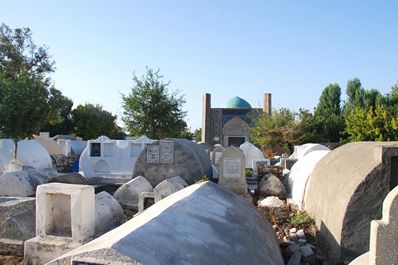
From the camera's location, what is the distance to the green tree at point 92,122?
42500 mm

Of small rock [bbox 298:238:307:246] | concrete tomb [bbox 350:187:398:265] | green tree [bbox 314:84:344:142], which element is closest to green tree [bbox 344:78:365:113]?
green tree [bbox 314:84:344:142]

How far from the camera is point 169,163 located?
41.7ft

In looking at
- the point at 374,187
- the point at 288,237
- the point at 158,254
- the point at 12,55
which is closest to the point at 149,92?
the point at 12,55

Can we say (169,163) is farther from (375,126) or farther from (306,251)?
(375,126)

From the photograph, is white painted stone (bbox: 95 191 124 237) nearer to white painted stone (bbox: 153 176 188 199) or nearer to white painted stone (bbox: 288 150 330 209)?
white painted stone (bbox: 153 176 188 199)

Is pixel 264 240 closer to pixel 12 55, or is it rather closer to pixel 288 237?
pixel 288 237

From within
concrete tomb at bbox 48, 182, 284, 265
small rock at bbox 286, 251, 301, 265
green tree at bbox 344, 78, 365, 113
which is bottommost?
small rock at bbox 286, 251, 301, 265

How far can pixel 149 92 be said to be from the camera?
24031mm

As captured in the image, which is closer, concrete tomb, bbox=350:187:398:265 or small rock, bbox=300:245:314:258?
concrete tomb, bbox=350:187:398:265

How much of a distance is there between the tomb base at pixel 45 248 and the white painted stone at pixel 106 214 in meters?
0.90

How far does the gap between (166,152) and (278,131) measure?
17.0 metres

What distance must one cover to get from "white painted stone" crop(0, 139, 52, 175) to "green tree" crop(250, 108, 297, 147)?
1558 cm

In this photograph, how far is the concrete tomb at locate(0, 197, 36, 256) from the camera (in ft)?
20.9

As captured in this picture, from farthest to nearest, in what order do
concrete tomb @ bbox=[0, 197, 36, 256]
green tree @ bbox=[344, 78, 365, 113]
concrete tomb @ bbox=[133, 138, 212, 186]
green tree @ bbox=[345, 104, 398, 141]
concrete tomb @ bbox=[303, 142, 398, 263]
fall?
green tree @ bbox=[344, 78, 365, 113], green tree @ bbox=[345, 104, 398, 141], concrete tomb @ bbox=[133, 138, 212, 186], concrete tomb @ bbox=[0, 197, 36, 256], concrete tomb @ bbox=[303, 142, 398, 263]
